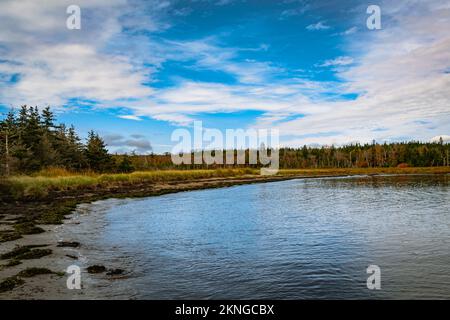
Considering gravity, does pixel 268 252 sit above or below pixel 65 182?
below

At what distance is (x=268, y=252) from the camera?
52.7ft

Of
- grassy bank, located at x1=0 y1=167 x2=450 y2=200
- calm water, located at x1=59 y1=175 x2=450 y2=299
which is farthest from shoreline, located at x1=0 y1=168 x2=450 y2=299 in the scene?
grassy bank, located at x1=0 y1=167 x2=450 y2=200

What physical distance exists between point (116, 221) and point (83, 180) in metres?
23.4

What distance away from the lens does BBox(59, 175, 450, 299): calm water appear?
37.1ft

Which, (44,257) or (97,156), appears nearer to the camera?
(44,257)

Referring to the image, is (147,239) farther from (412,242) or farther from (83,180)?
(83,180)

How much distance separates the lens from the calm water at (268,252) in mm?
11320

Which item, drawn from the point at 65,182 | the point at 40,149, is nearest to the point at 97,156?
the point at 40,149

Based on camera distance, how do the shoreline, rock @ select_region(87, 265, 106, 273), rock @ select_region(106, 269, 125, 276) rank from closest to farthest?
the shoreline, rock @ select_region(106, 269, 125, 276), rock @ select_region(87, 265, 106, 273)

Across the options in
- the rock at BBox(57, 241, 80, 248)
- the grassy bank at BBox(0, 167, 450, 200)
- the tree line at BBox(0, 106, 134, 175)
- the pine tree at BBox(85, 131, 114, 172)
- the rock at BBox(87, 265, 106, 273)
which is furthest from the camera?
the pine tree at BBox(85, 131, 114, 172)

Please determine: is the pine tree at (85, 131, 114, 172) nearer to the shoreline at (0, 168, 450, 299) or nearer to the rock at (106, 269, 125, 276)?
the shoreline at (0, 168, 450, 299)

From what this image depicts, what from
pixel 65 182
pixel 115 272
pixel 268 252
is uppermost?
pixel 65 182

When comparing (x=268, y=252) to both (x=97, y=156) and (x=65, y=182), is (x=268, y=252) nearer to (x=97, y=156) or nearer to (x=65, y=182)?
(x=65, y=182)
